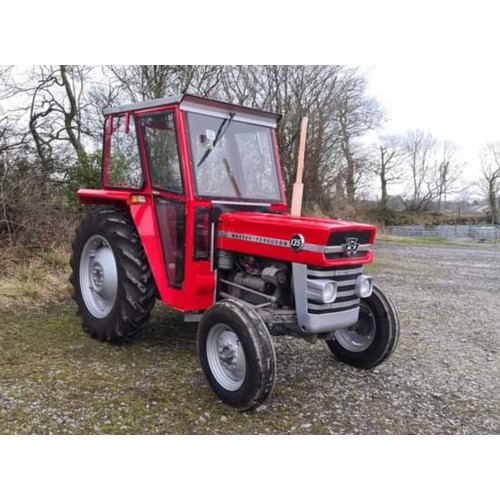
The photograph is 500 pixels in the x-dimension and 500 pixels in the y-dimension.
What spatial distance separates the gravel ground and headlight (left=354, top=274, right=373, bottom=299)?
758 mm

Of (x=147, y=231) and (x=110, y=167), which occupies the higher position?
(x=110, y=167)

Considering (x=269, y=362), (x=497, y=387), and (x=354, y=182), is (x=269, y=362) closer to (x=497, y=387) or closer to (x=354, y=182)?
(x=497, y=387)

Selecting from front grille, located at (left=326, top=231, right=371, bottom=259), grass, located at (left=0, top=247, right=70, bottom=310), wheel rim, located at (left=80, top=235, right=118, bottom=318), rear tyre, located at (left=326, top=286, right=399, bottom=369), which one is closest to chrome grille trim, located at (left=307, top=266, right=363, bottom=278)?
front grille, located at (left=326, top=231, right=371, bottom=259)

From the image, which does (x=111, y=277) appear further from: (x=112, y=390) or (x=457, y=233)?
(x=457, y=233)

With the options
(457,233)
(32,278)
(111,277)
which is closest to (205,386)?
(111,277)

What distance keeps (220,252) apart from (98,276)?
145cm

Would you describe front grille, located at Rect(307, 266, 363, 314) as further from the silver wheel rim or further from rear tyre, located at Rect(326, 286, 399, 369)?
the silver wheel rim

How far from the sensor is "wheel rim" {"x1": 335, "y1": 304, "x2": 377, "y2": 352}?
166 inches

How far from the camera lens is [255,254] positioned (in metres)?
3.87

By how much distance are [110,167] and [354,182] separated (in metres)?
20.5

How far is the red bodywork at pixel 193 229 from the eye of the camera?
3.55 metres

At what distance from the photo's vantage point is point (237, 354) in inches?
135

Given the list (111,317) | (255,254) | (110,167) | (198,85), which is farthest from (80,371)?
(198,85)

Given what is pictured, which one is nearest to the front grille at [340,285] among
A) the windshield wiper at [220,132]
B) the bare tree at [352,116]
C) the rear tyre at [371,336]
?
the rear tyre at [371,336]
